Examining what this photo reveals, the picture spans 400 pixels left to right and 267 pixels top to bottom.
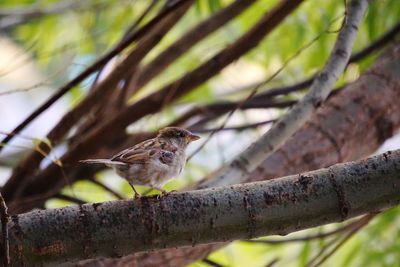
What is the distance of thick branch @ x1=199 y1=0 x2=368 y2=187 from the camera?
2.34 m

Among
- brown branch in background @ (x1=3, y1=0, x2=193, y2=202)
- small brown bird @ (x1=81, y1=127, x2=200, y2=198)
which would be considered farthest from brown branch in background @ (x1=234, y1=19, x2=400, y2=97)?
small brown bird @ (x1=81, y1=127, x2=200, y2=198)

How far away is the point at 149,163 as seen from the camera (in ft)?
6.78

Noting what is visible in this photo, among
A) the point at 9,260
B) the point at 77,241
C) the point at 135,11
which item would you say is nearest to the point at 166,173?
the point at 77,241

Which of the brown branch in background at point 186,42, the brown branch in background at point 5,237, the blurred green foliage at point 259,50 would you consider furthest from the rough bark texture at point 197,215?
the brown branch in background at point 186,42

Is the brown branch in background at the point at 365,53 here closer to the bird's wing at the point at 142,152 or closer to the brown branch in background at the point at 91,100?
the brown branch in background at the point at 91,100

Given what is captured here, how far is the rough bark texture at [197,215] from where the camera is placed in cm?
165

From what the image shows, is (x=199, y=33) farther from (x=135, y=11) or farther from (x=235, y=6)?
(x=135, y=11)

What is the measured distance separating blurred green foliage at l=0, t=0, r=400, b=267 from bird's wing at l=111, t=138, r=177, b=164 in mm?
698

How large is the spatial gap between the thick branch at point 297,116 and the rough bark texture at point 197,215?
656 millimetres

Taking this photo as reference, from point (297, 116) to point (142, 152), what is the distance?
1.85 feet

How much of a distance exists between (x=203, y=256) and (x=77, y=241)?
42.4 inches

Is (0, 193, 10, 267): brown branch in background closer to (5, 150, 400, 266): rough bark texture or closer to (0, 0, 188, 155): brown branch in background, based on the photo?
(5, 150, 400, 266): rough bark texture

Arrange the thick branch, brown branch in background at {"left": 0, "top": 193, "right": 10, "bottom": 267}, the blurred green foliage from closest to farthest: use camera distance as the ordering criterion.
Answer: brown branch in background at {"left": 0, "top": 193, "right": 10, "bottom": 267} → the thick branch → the blurred green foliage

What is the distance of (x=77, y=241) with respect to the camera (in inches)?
65.3
